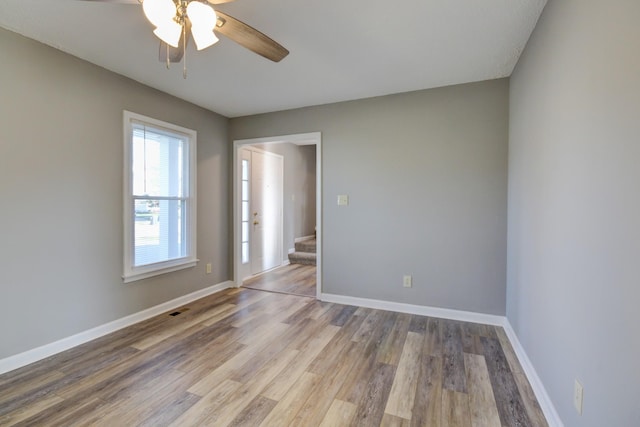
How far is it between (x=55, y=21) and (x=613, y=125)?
320 cm

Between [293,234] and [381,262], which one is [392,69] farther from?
[293,234]

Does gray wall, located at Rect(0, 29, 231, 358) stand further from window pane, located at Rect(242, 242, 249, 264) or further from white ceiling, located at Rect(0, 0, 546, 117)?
window pane, located at Rect(242, 242, 249, 264)

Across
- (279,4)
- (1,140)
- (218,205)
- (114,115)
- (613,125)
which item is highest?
(279,4)

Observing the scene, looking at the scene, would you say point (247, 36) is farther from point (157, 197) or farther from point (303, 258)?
point (303, 258)

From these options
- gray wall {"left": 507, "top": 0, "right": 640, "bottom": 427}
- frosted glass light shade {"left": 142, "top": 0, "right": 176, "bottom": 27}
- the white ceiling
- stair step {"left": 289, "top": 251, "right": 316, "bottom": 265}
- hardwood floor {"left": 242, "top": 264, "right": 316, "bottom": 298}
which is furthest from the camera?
stair step {"left": 289, "top": 251, "right": 316, "bottom": 265}

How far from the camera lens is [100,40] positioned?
2215 millimetres

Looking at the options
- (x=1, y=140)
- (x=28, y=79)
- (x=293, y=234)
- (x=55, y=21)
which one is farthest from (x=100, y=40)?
(x=293, y=234)

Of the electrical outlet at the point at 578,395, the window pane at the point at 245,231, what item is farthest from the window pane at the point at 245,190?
the electrical outlet at the point at 578,395

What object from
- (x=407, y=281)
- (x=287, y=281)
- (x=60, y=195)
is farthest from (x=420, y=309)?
(x=60, y=195)

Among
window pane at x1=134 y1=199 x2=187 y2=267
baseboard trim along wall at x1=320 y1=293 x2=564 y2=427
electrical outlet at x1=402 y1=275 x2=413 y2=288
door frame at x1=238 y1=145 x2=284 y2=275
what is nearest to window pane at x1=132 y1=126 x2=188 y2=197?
window pane at x1=134 y1=199 x2=187 y2=267

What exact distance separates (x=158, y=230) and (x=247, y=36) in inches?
96.7

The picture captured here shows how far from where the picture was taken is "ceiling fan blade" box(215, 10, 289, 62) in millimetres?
1546

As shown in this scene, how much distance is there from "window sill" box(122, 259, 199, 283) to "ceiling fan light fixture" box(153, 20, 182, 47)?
2.32m

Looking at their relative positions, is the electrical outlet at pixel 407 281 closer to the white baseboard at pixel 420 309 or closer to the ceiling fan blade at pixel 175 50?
the white baseboard at pixel 420 309
